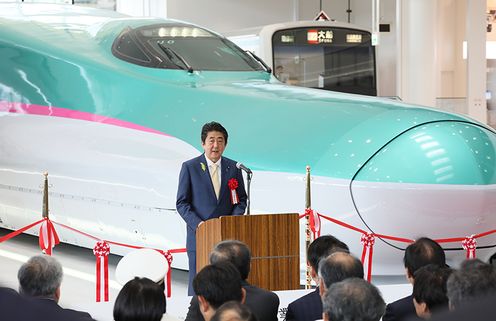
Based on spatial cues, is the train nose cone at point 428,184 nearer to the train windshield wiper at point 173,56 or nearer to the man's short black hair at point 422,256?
the man's short black hair at point 422,256

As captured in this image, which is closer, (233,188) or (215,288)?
(215,288)

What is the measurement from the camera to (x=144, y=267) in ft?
13.4

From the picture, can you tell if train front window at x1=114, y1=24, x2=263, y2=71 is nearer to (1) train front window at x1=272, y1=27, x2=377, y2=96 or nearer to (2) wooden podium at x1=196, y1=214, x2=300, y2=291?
(2) wooden podium at x1=196, y1=214, x2=300, y2=291

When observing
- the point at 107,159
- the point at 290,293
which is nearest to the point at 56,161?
the point at 107,159

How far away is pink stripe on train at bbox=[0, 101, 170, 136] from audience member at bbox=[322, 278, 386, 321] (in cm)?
457

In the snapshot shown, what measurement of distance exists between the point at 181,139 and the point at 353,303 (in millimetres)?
4486

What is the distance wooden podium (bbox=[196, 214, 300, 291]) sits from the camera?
16.3 ft

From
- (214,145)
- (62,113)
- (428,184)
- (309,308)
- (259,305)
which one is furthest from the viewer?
(62,113)

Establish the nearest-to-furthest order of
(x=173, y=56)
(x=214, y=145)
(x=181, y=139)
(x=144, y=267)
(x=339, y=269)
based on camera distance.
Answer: (x=339, y=269) → (x=144, y=267) → (x=214, y=145) → (x=181, y=139) → (x=173, y=56)

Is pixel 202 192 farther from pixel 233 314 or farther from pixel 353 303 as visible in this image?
pixel 233 314

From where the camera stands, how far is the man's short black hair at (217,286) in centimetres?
277

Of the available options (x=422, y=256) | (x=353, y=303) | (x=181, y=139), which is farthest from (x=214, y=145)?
(x=353, y=303)

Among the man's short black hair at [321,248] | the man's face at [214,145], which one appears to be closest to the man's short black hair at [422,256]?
the man's short black hair at [321,248]

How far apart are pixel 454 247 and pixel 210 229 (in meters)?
1.96
